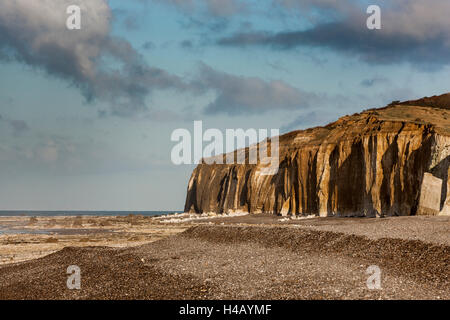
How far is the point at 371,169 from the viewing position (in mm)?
50125

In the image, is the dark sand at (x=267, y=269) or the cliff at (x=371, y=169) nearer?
the dark sand at (x=267, y=269)

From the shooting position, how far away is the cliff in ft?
135

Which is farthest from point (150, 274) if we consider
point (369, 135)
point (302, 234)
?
point (369, 135)

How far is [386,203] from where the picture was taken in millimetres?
47438

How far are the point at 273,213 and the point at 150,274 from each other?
5404 cm

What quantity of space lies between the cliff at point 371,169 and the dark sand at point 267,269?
17.3m

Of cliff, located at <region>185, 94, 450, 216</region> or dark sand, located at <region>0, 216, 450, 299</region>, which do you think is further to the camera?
cliff, located at <region>185, 94, 450, 216</region>

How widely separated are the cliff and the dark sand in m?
17.3

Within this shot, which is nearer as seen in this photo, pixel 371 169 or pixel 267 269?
pixel 267 269

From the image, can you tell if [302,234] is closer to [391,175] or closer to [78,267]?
[78,267]

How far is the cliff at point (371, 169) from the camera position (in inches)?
1623

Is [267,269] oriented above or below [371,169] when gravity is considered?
below

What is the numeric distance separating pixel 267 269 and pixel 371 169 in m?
34.5

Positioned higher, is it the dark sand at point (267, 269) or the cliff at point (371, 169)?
the cliff at point (371, 169)
